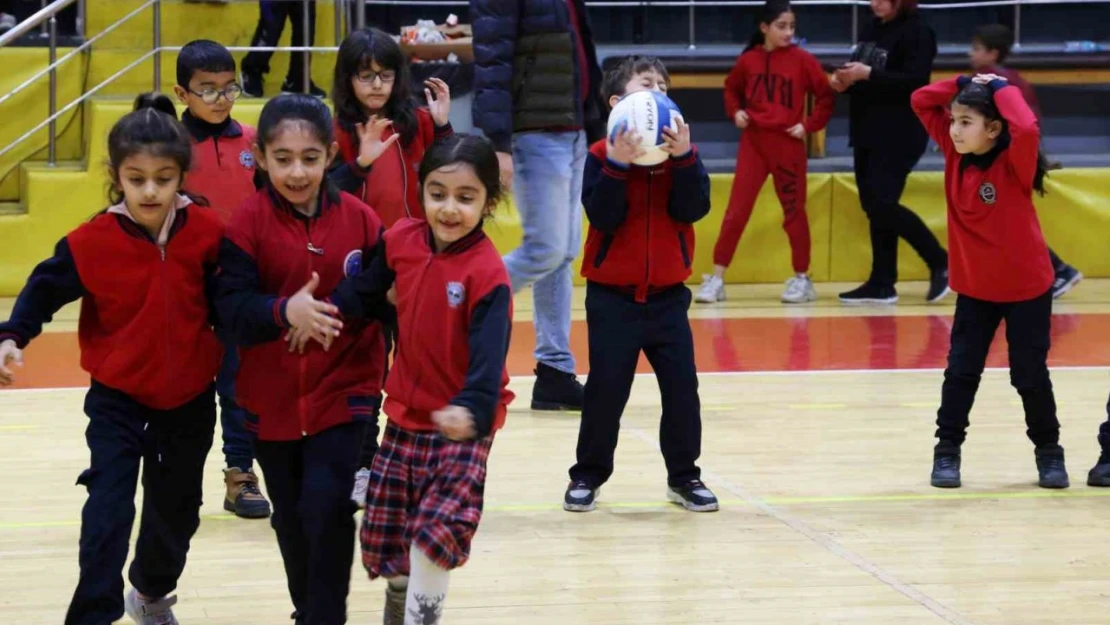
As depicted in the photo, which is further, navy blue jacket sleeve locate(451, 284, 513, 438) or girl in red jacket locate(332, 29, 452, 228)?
girl in red jacket locate(332, 29, 452, 228)

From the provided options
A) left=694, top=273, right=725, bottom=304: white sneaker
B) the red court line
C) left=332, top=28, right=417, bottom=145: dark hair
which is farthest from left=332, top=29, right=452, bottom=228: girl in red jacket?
left=694, top=273, right=725, bottom=304: white sneaker

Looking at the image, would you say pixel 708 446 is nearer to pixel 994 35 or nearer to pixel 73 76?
pixel 994 35

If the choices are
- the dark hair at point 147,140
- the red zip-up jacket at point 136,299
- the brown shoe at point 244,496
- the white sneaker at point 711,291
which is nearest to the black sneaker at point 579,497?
the brown shoe at point 244,496

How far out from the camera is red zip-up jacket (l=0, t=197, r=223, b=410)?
3635 mm

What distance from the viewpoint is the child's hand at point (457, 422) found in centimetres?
335

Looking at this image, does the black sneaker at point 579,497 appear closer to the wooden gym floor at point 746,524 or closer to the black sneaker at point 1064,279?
the wooden gym floor at point 746,524

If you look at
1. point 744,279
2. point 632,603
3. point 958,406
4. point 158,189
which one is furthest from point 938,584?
point 744,279

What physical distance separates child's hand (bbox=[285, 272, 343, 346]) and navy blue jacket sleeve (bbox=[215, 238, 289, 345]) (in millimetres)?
34

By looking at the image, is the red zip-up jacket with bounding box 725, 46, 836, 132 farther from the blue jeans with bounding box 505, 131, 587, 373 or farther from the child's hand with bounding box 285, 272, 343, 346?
the child's hand with bounding box 285, 272, 343, 346

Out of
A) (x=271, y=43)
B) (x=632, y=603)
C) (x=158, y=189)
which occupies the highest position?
(x=271, y=43)

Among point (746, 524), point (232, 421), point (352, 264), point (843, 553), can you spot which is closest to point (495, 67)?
point (232, 421)

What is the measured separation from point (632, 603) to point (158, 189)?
1607mm

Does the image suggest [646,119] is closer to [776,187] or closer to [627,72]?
[627,72]

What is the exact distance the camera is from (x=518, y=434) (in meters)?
6.32
